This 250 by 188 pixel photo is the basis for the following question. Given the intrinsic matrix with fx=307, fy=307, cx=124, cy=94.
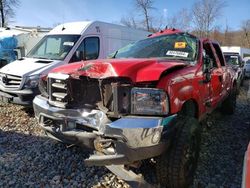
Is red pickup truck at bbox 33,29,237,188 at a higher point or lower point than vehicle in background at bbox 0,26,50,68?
lower

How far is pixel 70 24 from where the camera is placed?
909 centimetres

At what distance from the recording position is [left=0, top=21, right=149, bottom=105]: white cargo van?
6836 millimetres

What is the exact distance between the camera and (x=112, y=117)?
3.28 metres

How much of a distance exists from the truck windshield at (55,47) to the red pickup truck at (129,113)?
4.03 meters

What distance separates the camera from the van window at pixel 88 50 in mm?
7977

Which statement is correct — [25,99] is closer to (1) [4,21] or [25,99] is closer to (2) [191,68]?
(2) [191,68]

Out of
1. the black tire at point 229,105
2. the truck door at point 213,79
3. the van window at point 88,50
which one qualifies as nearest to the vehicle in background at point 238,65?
the black tire at point 229,105

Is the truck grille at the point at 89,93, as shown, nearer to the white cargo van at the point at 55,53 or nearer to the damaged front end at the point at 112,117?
the damaged front end at the point at 112,117

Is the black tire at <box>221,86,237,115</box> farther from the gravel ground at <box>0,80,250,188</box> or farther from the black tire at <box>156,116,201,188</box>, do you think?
the black tire at <box>156,116,201,188</box>

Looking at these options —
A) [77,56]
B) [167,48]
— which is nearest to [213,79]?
[167,48]

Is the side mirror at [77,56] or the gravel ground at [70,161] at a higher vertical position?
the side mirror at [77,56]

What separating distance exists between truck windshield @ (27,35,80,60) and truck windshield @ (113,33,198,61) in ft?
10.6

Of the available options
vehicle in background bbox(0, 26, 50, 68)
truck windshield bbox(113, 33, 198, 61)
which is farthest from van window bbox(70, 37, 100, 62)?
vehicle in background bbox(0, 26, 50, 68)

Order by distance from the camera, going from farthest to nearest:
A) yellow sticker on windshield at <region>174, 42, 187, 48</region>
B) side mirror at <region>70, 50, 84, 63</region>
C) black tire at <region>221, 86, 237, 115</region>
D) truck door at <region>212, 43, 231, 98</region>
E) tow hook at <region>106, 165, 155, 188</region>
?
1. side mirror at <region>70, 50, 84, 63</region>
2. black tire at <region>221, 86, 237, 115</region>
3. truck door at <region>212, 43, 231, 98</region>
4. yellow sticker on windshield at <region>174, 42, 187, 48</region>
5. tow hook at <region>106, 165, 155, 188</region>
